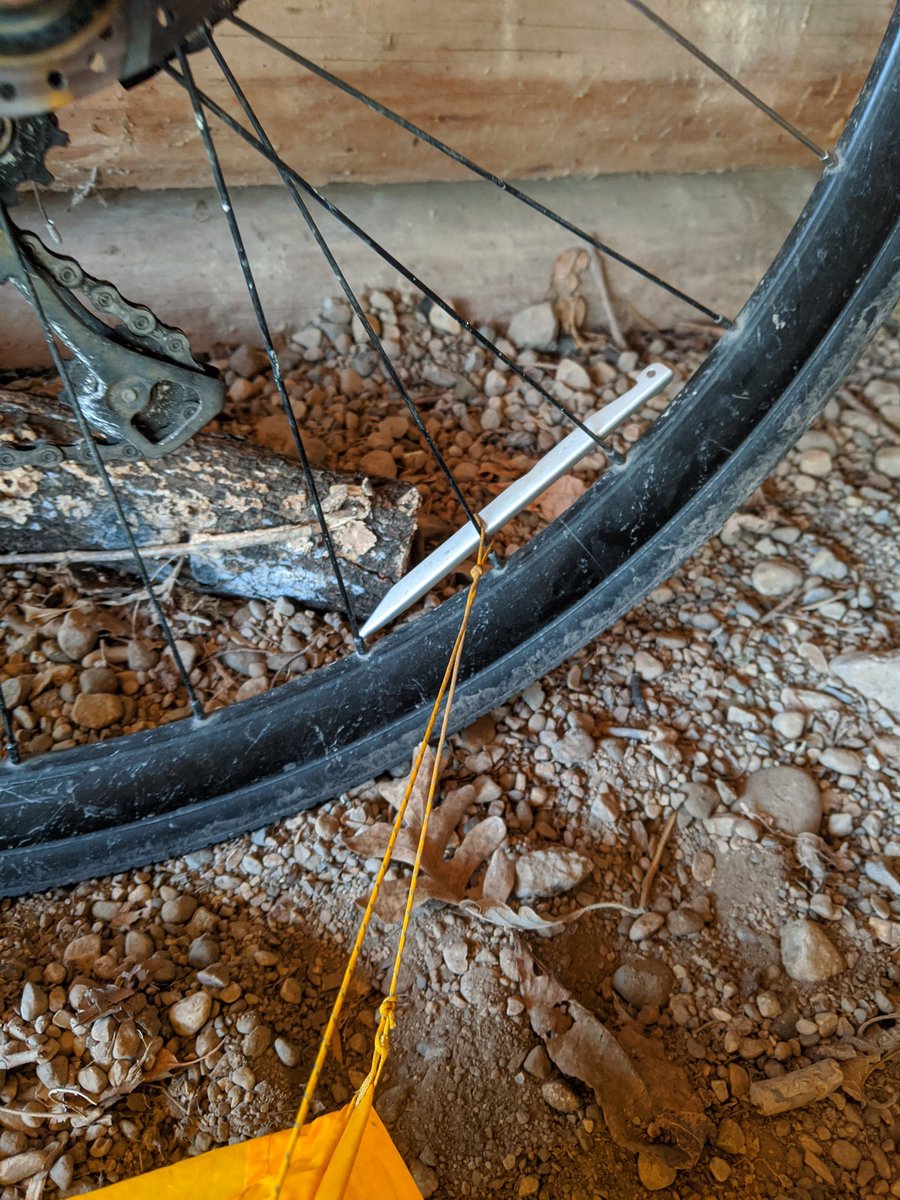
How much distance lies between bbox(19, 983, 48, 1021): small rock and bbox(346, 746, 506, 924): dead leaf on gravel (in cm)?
35

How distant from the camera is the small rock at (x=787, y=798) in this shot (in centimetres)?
109

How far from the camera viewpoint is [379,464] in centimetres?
142

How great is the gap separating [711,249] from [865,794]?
1113mm

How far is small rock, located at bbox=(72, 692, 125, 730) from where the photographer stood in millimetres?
1182

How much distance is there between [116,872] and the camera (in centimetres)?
108

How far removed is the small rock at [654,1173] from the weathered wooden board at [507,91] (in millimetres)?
1454

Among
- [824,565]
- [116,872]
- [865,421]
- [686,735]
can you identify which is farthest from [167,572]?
[865,421]

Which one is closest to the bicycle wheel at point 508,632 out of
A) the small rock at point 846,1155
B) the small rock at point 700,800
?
the small rock at point 700,800

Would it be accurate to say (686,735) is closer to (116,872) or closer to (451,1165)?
(451,1165)

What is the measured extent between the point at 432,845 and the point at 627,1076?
314 mm

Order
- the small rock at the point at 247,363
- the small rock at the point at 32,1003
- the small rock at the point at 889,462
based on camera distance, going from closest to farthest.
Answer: the small rock at the point at 32,1003 < the small rock at the point at 889,462 < the small rock at the point at 247,363

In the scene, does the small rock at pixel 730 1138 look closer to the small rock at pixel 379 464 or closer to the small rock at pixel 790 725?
the small rock at pixel 790 725

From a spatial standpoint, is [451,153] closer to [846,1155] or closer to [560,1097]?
[560,1097]

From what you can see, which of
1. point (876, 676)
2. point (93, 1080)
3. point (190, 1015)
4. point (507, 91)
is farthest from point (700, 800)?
point (507, 91)
